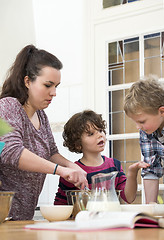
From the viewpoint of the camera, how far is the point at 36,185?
1.66 meters

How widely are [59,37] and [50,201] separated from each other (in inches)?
55.5

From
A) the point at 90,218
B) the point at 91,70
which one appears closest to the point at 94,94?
the point at 91,70

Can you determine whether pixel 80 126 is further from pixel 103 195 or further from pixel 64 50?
pixel 64 50

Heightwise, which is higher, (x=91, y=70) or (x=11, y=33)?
(x=11, y=33)

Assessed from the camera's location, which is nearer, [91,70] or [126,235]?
[126,235]

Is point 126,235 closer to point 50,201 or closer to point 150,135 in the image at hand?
point 150,135

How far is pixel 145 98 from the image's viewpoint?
187 centimetres

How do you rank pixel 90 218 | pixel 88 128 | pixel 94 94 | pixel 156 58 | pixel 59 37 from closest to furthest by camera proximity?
pixel 90 218 < pixel 88 128 < pixel 156 58 < pixel 94 94 < pixel 59 37

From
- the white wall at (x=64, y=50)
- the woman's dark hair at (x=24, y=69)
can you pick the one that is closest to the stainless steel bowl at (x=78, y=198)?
the woman's dark hair at (x=24, y=69)

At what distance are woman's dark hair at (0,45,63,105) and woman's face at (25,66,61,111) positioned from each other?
0.8 inches

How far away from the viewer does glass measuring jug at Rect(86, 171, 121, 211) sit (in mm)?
1053

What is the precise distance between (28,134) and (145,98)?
0.60m

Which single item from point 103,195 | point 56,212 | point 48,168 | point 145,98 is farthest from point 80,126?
point 103,195

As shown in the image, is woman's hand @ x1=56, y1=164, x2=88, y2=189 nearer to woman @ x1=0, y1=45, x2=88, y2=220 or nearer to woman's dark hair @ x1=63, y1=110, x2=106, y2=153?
woman @ x1=0, y1=45, x2=88, y2=220
